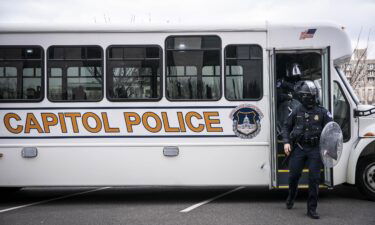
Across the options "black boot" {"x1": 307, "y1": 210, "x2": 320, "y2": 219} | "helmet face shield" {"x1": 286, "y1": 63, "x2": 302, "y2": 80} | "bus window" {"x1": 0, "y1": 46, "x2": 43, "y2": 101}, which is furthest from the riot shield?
"bus window" {"x1": 0, "y1": 46, "x2": 43, "y2": 101}

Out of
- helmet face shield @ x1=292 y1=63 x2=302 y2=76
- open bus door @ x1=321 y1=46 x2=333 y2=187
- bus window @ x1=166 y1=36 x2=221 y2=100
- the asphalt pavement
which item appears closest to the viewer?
the asphalt pavement

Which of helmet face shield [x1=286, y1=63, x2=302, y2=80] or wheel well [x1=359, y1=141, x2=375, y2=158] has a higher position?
helmet face shield [x1=286, y1=63, x2=302, y2=80]

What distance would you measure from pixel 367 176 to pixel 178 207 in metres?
3.15

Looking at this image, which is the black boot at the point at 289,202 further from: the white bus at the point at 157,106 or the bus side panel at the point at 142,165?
the bus side panel at the point at 142,165

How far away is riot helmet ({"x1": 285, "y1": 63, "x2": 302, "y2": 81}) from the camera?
32.0 ft

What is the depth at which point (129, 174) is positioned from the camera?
9.26 m

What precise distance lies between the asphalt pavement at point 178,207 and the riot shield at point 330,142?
88cm

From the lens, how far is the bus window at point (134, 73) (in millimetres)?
9305

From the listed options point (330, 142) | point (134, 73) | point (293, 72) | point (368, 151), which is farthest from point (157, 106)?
point (368, 151)

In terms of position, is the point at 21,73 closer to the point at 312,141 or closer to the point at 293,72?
the point at 293,72

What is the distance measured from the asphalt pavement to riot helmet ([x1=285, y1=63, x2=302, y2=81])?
7.04 feet

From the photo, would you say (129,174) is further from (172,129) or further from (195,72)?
(195,72)

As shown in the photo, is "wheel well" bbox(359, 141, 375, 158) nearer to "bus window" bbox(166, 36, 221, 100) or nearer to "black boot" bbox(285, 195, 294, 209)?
"black boot" bbox(285, 195, 294, 209)

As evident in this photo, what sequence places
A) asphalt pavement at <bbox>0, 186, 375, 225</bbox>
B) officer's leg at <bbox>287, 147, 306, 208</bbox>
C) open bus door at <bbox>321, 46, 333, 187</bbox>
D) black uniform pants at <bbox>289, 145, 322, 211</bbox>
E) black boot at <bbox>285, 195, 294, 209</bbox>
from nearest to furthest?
1. asphalt pavement at <bbox>0, 186, 375, 225</bbox>
2. black uniform pants at <bbox>289, 145, 322, 211</bbox>
3. officer's leg at <bbox>287, 147, 306, 208</bbox>
4. black boot at <bbox>285, 195, 294, 209</bbox>
5. open bus door at <bbox>321, 46, 333, 187</bbox>
